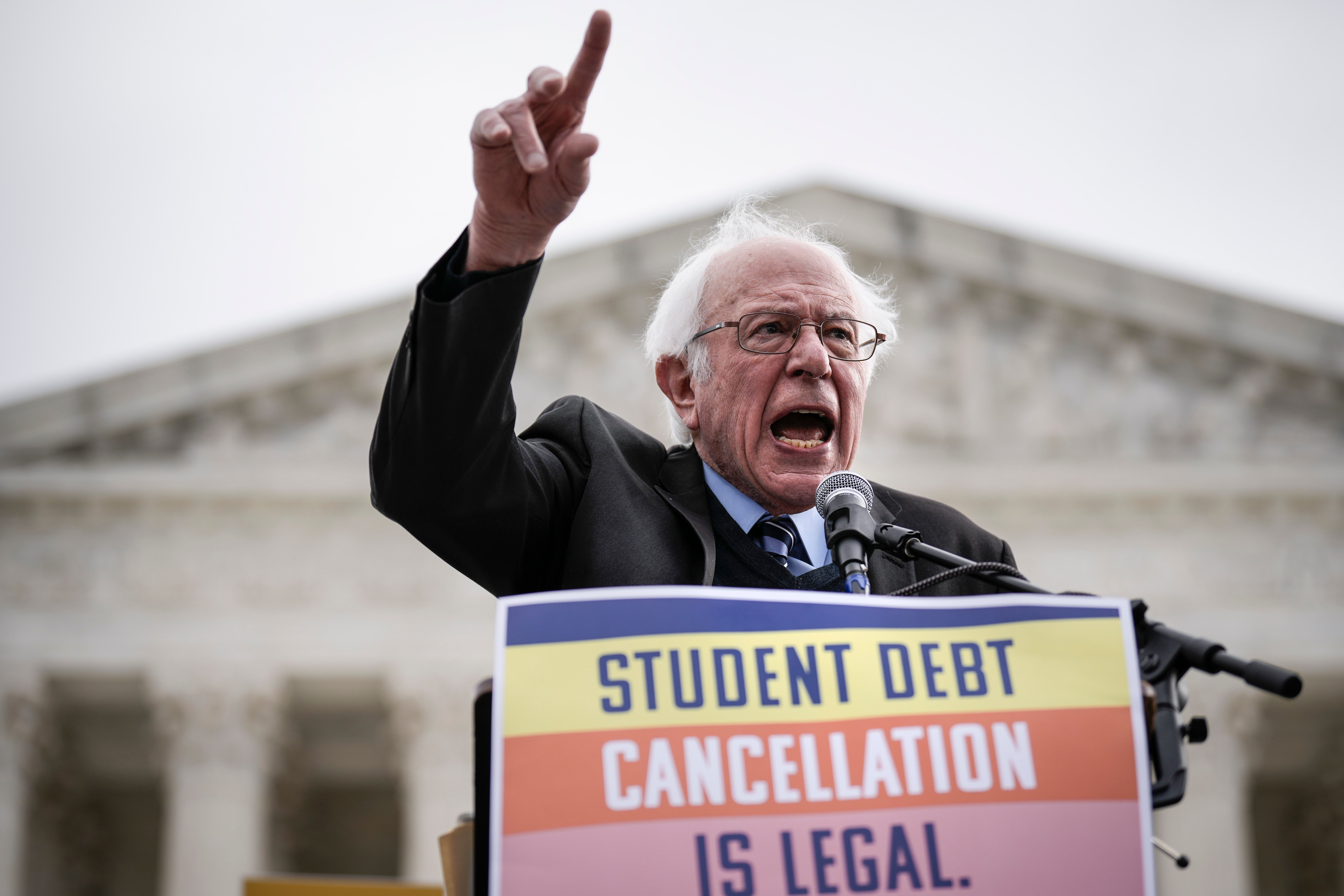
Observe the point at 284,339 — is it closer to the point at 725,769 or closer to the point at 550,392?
the point at 550,392

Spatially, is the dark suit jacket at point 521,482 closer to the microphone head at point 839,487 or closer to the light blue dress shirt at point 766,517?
the light blue dress shirt at point 766,517

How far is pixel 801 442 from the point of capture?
256 centimetres

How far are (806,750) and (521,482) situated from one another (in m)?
0.75

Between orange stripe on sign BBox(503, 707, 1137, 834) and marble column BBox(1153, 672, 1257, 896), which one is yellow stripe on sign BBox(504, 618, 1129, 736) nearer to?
orange stripe on sign BBox(503, 707, 1137, 834)

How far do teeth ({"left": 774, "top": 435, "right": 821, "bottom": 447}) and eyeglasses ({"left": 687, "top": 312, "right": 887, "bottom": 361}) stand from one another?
145 millimetres

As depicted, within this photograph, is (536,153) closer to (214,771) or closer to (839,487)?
(839,487)

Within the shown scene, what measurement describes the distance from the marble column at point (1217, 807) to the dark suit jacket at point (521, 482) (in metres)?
16.7

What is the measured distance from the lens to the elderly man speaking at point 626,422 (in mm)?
2033

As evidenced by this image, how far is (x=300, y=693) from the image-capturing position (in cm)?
1941

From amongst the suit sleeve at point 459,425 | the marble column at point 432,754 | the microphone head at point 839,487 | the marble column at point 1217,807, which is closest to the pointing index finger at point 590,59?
the suit sleeve at point 459,425

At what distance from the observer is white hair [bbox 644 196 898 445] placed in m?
2.71

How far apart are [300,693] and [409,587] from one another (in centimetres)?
216

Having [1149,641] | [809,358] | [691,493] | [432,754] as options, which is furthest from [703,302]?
[432,754]

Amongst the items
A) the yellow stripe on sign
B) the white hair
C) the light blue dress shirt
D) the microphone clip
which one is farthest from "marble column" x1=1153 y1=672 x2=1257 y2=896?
the yellow stripe on sign
